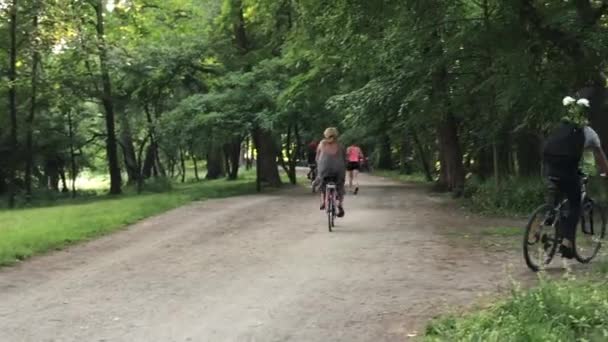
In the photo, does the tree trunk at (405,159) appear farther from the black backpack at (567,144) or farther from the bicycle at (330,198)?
the black backpack at (567,144)

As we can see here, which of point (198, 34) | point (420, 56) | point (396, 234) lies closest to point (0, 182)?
point (198, 34)

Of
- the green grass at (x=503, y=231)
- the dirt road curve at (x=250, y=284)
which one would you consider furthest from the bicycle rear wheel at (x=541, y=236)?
the green grass at (x=503, y=231)

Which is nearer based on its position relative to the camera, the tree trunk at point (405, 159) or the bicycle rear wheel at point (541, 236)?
the bicycle rear wheel at point (541, 236)

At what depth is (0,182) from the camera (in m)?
33.0

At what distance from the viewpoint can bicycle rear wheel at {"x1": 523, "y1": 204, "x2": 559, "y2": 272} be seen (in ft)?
28.1

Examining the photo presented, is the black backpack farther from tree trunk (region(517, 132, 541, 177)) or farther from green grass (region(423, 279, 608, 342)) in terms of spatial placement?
tree trunk (region(517, 132, 541, 177))

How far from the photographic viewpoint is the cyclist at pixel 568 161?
849cm

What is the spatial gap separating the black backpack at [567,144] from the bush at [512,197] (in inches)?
286

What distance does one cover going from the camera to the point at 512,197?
53.7 ft

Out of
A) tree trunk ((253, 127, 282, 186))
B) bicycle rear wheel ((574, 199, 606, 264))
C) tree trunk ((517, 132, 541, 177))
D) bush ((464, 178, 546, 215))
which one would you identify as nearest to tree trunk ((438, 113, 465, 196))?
tree trunk ((517, 132, 541, 177))

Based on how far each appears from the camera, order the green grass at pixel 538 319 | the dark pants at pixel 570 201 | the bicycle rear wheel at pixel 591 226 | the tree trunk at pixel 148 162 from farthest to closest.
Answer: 1. the tree trunk at pixel 148 162
2. the bicycle rear wheel at pixel 591 226
3. the dark pants at pixel 570 201
4. the green grass at pixel 538 319

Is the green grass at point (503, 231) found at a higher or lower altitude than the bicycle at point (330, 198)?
lower

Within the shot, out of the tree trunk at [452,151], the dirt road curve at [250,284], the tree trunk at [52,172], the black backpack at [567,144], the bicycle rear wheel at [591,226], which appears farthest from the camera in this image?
the tree trunk at [52,172]

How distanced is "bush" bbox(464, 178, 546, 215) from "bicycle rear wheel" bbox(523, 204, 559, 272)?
7044 mm
